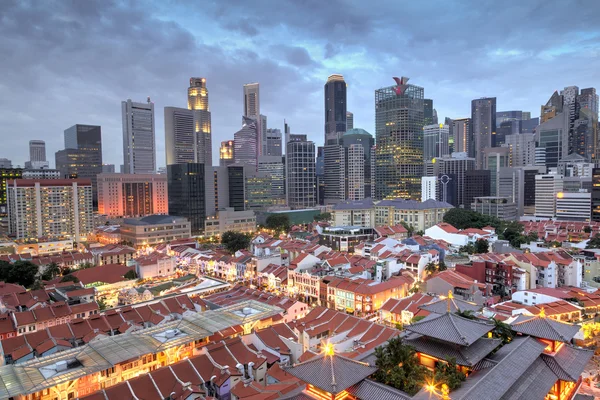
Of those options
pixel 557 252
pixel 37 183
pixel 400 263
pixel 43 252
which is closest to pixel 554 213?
pixel 557 252

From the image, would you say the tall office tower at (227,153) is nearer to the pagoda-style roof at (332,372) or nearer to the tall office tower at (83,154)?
the tall office tower at (83,154)

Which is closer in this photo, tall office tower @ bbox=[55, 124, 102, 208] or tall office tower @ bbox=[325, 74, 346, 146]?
tall office tower @ bbox=[55, 124, 102, 208]

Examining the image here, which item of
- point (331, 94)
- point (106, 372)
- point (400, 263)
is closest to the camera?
point (106, 372)

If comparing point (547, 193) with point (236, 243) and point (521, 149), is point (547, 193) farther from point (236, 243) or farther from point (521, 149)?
point (236, 243)

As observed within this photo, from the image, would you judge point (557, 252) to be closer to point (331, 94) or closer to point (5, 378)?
point (5, 378)

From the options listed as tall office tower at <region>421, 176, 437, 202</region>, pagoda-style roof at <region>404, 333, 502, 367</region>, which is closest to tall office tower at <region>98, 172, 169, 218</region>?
tall office tower at <region>421, 176, 437, 202</region>

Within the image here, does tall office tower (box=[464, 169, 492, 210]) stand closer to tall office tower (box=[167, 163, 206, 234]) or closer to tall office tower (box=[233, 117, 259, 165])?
tall office tower (box=[167, 163, 206, 234])

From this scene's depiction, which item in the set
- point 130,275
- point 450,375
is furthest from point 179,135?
point 450,375
